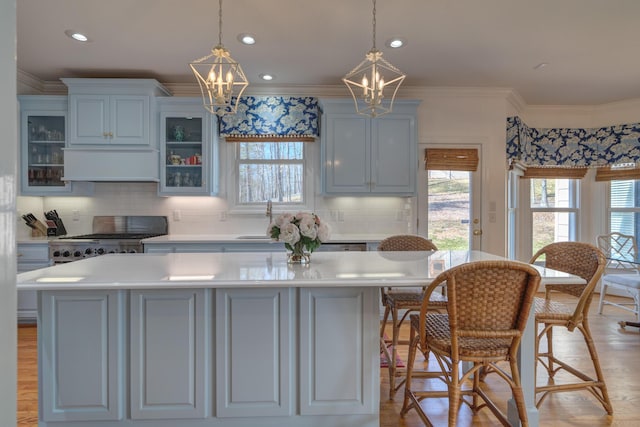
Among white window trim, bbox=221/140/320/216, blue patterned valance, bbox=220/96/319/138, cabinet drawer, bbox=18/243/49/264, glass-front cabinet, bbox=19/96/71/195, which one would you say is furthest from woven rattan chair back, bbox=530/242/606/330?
glass-front cabinet, bbox=19/96/71/195

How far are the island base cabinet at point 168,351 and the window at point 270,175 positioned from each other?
2.41 meters

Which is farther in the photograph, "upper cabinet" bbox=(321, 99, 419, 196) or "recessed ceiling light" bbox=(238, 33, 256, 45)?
"upper cabinet" bbox=(321, 99, 419, 196)

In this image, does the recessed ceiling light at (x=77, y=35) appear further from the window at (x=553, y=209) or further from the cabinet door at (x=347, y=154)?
the window at (x=553, y=209)

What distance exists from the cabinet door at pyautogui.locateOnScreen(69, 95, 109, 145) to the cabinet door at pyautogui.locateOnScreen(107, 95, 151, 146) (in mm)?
69

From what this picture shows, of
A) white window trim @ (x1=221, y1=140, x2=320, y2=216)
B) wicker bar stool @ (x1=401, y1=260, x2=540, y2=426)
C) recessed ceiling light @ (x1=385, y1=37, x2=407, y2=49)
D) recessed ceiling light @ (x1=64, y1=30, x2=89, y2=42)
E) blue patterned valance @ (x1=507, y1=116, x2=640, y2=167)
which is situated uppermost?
recessed ceiling light @ (x1=64, y1=30, x2=89, y2=42)

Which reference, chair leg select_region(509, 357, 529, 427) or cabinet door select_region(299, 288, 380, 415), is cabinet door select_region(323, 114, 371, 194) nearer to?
cabinet door select_region(299, 288, 380, 415)

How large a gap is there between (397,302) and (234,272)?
3.51ft

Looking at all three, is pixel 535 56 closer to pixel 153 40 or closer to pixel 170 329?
pixel 153 40

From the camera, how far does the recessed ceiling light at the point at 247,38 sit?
2.91m

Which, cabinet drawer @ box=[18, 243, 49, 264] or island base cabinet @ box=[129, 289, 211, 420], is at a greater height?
cabinet drawer @ box=[18, 243, 49, 264]

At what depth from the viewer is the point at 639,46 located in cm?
305

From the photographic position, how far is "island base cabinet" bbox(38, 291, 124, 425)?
1.70m

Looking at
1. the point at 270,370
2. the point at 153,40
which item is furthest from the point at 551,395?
the point at 153,40

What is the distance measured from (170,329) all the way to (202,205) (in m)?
2.54
